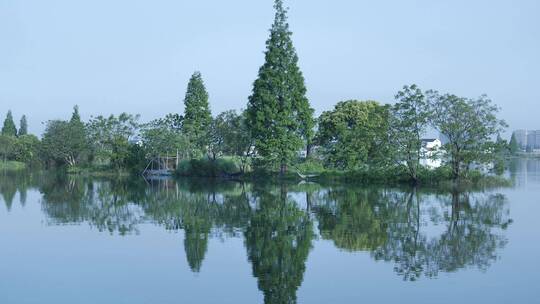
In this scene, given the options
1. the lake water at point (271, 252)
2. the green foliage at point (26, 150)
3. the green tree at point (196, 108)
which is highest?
the green tree at point (196, 108)

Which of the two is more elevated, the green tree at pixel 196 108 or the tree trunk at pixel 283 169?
the green tree at pixel 196 108

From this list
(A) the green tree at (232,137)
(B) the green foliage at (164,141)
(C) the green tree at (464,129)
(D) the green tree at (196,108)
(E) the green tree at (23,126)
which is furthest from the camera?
(E) the green tree at (23,126)

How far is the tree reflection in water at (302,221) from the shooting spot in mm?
11781

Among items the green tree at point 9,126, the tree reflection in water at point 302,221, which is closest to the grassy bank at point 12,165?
the green tree at point 9,126

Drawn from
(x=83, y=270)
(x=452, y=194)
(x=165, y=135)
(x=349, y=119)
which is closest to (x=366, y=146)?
(x=452, y=194)

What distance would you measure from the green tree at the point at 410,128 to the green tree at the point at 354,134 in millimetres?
778

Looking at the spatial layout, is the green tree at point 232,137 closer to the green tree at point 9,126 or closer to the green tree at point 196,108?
the green tree at point 196,108

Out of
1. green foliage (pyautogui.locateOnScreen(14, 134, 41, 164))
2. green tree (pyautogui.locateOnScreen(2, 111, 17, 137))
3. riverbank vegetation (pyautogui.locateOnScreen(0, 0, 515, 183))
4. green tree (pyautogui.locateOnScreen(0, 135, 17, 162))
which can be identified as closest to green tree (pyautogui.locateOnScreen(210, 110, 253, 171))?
riverbank vegetation (pyautogui.locateOnScreen(0, 0, 515, 183))

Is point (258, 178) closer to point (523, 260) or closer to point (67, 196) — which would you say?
point (67, 196)

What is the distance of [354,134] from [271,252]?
25788mm

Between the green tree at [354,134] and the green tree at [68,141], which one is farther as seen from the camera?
the green tree at [68,141]

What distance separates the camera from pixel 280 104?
38.9m

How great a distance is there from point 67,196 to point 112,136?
85.5 feet

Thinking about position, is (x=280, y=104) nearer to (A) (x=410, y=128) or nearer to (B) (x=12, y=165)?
(A) (x=410, y=128)
